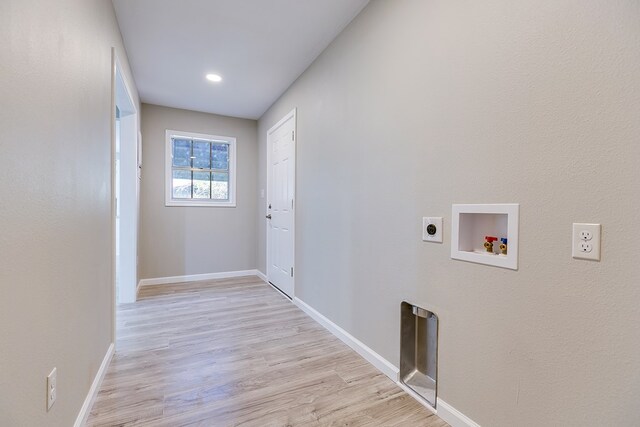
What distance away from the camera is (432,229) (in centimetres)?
153

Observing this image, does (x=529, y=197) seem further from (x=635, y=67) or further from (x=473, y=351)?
(x=473, y=351)

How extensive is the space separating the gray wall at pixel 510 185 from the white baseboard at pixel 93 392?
1.58m

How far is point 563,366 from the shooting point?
1.03 metres

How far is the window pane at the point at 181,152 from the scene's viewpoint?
13.8 feet

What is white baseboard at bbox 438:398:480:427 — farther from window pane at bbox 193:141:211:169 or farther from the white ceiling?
window pane at bbox 193:141:211:169

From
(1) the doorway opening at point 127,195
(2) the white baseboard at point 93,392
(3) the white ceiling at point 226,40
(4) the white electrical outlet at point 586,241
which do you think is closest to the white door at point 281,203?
(3) the white ceiling at point 226,40

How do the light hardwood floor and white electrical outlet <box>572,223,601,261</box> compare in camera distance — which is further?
the light hardwood floor

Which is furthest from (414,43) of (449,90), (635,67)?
(635,67)

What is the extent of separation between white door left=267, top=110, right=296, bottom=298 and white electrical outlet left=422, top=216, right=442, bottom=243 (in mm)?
1854

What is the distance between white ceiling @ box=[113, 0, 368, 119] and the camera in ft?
6.77

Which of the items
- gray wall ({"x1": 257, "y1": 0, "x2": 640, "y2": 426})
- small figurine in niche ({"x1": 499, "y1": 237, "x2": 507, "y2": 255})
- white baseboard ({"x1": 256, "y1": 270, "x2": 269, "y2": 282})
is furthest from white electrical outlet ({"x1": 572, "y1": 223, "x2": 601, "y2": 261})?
white baseboard ({"x1": 256, "y1": 270, "x2": 269, "y2": 282})

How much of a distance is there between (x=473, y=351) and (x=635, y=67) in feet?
3.84

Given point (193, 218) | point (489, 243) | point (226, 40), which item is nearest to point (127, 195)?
point (193, 218)

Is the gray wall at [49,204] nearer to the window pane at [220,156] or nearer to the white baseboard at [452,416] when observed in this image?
the white baseboard at [452,416]
